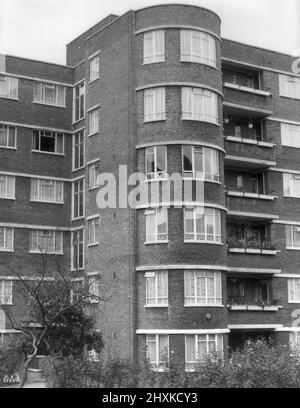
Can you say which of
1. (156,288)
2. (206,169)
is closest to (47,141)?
(206,169)

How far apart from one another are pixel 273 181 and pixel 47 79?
46.7ft


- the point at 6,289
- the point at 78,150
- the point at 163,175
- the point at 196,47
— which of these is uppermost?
the point at 196,47

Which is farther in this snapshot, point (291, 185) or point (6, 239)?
point (291, 185)

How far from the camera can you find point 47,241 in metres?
39.2

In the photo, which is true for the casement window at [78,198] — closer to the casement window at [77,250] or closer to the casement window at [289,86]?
the casement window at [77,250]

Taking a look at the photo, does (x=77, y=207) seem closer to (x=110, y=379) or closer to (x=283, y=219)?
(x=283, y=219)

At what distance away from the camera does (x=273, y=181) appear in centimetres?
3850

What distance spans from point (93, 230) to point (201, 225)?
6564mm

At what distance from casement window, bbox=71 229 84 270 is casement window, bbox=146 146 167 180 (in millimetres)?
7464

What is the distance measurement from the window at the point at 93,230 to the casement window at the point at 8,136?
6.53 metres

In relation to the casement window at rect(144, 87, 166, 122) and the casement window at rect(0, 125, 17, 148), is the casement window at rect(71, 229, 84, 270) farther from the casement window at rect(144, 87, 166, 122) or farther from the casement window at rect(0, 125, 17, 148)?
the casement window at rect(144, 87, 166, 122)

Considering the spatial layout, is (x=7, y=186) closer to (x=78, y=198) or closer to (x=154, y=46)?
(x=78, y=198)

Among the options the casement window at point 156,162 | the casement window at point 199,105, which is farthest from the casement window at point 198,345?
the casement window at point 199,105
